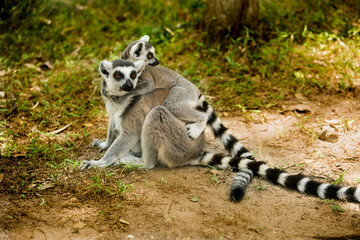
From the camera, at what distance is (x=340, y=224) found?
3.30 m

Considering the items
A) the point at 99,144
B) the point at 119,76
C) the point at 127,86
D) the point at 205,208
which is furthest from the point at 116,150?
the point at 205,208

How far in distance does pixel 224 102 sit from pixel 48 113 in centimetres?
304

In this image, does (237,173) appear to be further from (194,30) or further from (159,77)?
(194,30)

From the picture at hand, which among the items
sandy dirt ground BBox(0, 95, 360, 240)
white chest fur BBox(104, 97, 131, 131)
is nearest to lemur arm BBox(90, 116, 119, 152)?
sandy dirt ground BBox(0, 95, 360, 240)

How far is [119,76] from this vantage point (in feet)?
13.9

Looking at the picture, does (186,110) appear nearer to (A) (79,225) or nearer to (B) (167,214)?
(B) (167,214)

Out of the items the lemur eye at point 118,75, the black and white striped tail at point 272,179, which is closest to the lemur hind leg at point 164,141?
the black and white striped tail at point 272,179

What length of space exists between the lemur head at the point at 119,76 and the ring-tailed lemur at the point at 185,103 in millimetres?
381

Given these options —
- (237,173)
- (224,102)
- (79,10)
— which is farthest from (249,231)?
(79,10)

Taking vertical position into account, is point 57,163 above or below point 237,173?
below

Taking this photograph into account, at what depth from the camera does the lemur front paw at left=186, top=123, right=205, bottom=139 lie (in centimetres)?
430

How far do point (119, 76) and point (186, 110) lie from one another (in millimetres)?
1000

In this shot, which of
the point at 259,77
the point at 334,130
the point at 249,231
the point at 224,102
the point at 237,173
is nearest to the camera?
the point at 249,231

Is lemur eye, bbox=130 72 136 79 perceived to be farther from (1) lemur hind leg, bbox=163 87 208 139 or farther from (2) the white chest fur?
(1) lemur hind leg, bbox=163 87 208 139
